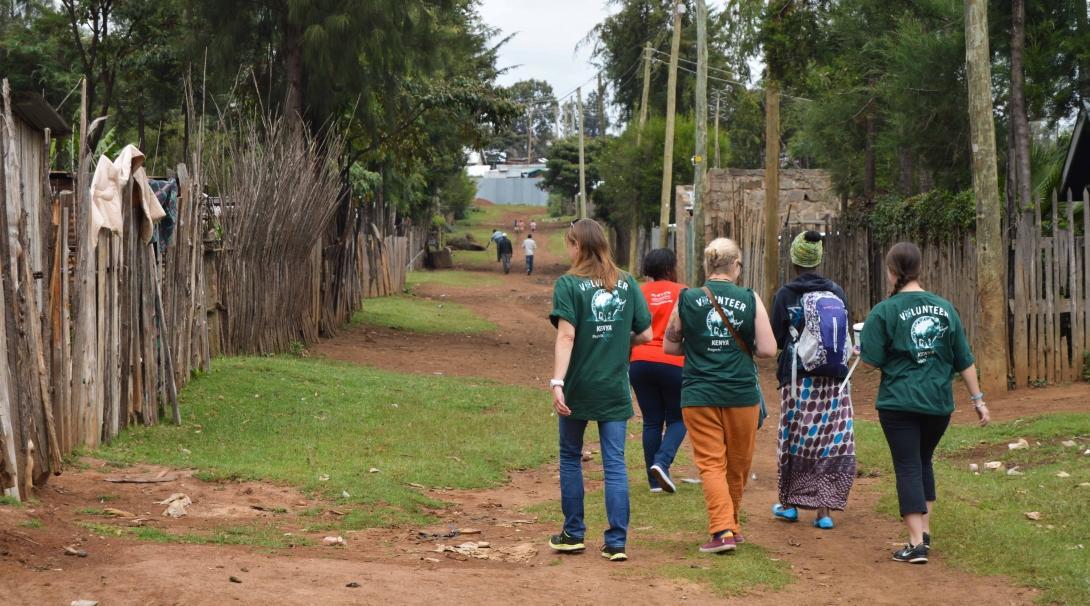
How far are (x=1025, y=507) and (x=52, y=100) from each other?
24445mm

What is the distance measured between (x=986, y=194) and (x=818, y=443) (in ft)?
22.0

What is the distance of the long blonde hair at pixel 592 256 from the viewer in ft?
22.1

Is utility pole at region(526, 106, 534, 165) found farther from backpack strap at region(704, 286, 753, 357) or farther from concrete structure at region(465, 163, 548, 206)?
backpack strap at region(704, 286, 753, 357)

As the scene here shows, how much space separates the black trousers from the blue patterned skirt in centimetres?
55

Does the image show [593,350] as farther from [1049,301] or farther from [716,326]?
[1049,301]

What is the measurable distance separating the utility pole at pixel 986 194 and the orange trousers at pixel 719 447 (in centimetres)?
707

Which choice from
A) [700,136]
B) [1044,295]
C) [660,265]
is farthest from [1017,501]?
[700,136]

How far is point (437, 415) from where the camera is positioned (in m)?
12.5

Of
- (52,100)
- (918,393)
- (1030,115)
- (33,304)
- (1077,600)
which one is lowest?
(1077,600)

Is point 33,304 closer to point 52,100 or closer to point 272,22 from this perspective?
point 272,22

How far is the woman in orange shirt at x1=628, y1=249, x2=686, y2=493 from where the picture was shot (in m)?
8.42

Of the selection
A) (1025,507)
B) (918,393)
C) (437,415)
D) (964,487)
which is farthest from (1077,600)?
(437,415)

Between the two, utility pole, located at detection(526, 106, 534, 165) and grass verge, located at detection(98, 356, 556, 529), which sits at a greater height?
utility pole, located at detection(526, 106, 534, 165)

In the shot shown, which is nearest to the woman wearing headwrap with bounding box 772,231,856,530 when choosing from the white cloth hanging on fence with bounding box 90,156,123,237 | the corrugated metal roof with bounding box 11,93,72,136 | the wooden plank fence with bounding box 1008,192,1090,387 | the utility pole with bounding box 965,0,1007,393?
the white cloth hanging on fence with bounding box 90,156,123,237
